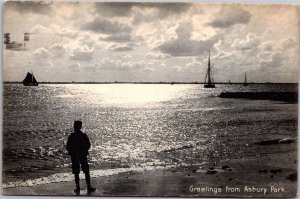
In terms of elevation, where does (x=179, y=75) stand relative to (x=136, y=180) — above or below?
above

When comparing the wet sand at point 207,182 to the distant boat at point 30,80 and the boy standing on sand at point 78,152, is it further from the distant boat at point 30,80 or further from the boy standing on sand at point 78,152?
the distant boat at point 30,80

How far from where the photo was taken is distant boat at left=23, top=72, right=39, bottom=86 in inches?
338

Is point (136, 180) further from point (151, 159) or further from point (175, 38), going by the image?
point (175, 38)

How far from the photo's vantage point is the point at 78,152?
859 cm

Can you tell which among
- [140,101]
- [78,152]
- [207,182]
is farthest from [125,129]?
[207,182]

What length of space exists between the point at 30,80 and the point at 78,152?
547 millimetres

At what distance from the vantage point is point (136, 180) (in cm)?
859

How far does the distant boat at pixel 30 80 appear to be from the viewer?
858cm

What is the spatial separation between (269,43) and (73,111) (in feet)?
4.30

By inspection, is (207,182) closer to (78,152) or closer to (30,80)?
(78,152)

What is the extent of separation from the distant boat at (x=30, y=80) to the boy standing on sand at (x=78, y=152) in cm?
36

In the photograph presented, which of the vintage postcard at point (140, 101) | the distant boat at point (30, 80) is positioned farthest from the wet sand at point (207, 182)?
the distant boat at point (30, 80)

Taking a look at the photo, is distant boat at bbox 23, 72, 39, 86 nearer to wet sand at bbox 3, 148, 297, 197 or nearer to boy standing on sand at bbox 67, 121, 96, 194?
boy standing on sand at bbox 67, 121, 96, 194

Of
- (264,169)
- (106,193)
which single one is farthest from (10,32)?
(264,169)
